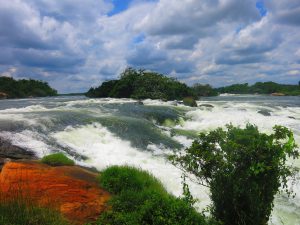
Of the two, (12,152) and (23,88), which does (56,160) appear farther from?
(23,88)

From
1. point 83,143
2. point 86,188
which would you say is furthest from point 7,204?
point 83,143

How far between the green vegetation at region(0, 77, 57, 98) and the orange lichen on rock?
7070 centimetres

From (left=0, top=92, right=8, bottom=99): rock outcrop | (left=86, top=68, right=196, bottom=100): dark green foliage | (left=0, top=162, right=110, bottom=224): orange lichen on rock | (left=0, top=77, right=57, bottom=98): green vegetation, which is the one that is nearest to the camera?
(left=0, top=162, right=110, bottom=224): orange lichen on rock

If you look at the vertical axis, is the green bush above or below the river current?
above

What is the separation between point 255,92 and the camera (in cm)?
11944

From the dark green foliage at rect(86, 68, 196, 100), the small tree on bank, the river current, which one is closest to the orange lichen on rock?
the small tree on bank

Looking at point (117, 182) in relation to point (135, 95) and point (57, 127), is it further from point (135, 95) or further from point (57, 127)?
point (135, 95)

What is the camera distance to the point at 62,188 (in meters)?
7.48

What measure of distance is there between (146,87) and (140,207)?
47.8 meters

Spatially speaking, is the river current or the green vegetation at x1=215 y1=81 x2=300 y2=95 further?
the green vegetation at x1=215 y1=81 x2=300 y2=95

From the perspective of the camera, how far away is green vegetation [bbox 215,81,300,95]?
107537 mm

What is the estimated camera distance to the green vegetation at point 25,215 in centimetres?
487

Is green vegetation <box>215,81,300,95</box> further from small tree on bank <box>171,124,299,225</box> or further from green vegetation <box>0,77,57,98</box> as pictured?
small tree on bank <box>171,124,299,225</box>

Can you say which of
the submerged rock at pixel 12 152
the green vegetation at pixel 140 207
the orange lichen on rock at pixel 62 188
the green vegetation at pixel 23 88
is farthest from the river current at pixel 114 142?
the green vegetation at pixel 23 88
